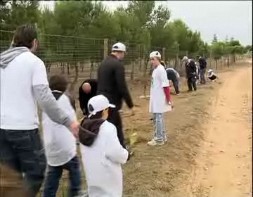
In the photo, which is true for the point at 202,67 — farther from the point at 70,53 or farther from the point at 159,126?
the point at 159,126

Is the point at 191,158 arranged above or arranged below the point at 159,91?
below

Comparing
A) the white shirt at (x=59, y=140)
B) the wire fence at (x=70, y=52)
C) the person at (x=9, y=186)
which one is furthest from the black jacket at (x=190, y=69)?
the person at (x=9, y=186)

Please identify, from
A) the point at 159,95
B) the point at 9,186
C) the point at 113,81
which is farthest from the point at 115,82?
the point at 9,186

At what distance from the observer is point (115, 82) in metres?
6.93

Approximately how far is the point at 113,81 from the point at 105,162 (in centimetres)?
264

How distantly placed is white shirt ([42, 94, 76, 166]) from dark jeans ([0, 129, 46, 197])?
553 mm

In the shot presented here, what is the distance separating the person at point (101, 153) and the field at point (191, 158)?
1.68m

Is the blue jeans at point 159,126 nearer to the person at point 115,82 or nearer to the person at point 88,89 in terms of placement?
the person at point 88,89

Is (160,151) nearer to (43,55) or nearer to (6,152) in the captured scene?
(43,55)

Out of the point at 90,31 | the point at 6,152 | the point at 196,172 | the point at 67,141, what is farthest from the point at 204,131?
the point at 90,31

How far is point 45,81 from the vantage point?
421 centimetres

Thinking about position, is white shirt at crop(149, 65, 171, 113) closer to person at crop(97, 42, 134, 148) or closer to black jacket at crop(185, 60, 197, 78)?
person at crop(97, 42, 134, 148)

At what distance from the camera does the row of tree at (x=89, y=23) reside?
509 inches

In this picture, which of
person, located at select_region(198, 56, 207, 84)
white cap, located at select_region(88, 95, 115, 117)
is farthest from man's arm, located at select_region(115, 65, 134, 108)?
person, located at select_region(198, 56, 207, 84)
